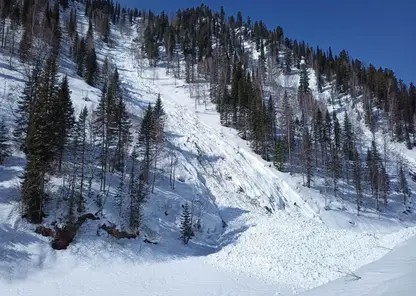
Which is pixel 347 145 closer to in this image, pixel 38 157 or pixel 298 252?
pixel 298 252

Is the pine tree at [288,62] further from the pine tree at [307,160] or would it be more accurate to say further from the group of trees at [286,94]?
the pine tree at [307,160]

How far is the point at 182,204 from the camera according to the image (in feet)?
122

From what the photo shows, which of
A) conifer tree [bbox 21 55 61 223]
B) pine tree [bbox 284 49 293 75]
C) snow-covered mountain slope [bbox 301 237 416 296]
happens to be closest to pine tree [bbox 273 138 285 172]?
conifer tree [bbox 21 55 61 223]

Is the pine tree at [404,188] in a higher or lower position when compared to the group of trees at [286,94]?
lower

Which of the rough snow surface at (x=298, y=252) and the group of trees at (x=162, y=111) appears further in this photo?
the group of trees at (x=162, y=111)

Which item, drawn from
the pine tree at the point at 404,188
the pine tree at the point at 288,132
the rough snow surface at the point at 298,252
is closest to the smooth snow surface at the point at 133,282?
the rough snow surface at the point at 298,252

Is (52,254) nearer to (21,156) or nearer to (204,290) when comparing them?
Answer: (204,290)

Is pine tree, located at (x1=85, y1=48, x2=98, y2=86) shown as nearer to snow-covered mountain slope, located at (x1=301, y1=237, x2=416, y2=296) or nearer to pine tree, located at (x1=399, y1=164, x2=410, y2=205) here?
pine tree, located at (x1=399, y1=164, x2=410, y2=205)

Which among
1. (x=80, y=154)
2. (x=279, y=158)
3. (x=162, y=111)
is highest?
(x=162, y=111)

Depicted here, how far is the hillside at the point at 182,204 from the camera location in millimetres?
22188

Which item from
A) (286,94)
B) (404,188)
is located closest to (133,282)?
(404,188)

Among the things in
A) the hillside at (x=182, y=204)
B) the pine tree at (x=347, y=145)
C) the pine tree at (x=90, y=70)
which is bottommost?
the hillside at (x=182, y=204)

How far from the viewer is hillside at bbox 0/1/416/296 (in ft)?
72.8

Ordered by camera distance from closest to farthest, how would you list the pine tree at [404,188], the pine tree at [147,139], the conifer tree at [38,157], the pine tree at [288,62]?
1. the conifer tree at [38,157]
2. the pine tree at [147,139]
3. the pine tree at [404,188]
4. the pine tree at [288,62]
